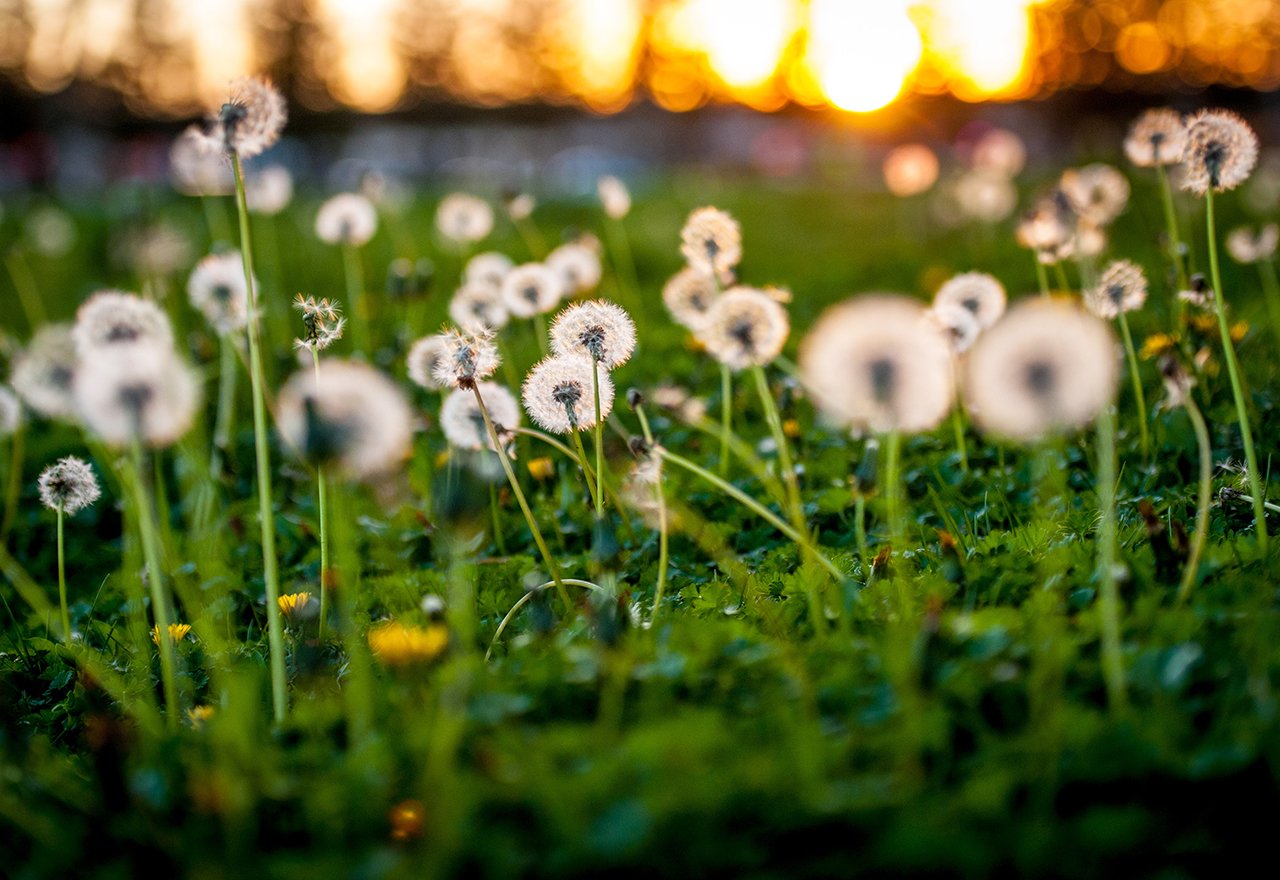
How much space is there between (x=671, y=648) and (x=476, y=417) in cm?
95

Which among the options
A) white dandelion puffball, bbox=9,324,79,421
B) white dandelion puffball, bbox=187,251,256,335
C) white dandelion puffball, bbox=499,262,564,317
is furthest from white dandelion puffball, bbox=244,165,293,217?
white dandelion puffball, bbox=499,262,564,317

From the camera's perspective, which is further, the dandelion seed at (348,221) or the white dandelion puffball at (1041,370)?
the dandelion seed at (348,221)

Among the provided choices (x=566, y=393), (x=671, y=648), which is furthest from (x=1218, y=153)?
(x=671, y=648)

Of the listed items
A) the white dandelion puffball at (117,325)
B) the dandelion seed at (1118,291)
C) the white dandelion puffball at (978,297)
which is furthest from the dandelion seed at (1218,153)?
the white dandelion puffball at (117,325)

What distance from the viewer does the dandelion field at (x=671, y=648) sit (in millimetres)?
1349

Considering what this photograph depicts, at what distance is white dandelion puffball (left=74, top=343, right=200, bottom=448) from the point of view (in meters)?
1.57

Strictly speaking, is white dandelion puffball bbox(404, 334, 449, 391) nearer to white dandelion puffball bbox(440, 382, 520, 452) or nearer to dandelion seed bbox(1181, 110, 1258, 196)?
white dandelion puffball bbox(440, 382, 520, 452)

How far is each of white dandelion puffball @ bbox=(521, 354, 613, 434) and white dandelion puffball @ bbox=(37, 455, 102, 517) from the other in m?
1.01

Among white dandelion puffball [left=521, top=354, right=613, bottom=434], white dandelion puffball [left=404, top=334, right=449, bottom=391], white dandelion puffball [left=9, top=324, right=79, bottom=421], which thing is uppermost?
white dandelion puffball [left=9, top=324, right=79, bottom=421]

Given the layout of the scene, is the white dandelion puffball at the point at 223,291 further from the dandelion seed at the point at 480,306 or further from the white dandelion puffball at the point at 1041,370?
the white dandelion puffball at the point at 1041,370

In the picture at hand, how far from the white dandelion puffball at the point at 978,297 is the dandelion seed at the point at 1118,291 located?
28 cm

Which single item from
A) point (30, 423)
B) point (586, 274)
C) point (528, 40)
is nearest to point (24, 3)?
point (528, 40)

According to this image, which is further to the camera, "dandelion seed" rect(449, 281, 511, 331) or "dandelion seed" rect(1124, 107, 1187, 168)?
"dandelion seed" rect(449, 281, 511, 331)

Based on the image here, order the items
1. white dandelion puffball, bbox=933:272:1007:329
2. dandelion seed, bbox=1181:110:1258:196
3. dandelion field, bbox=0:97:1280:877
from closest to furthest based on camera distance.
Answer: dandelion field, bbox=0:97:1280:877 < dandelion seed, bbox=1181:110:1258:196 < white dandelion puffball, bbox=933:272:1007:329
